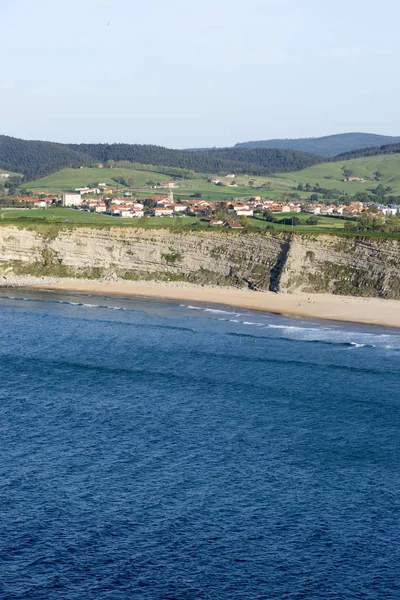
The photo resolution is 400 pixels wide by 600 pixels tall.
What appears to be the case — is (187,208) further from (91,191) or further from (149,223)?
(91,191)

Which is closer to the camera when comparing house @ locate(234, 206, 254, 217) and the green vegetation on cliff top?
the green vegetation on cliff top

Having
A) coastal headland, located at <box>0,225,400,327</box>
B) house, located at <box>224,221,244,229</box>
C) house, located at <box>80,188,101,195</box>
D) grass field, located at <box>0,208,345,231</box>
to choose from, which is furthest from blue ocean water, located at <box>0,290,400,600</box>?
house, located at <box>80,188,101,195</box>

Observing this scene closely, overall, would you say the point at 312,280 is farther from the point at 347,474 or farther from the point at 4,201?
the point at 4,201

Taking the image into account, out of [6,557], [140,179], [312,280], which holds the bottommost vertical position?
[6,557]

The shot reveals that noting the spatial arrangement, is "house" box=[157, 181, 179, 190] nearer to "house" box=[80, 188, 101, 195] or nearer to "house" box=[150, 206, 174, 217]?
"house" box=[80, 188, 101, 195]

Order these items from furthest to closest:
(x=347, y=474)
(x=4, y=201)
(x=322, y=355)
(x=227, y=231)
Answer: (x=4, y=201) → (x=227, y=231) → (x=322, y=355) → (x=347, y=474)

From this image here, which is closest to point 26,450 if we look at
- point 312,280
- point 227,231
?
point 312,280
